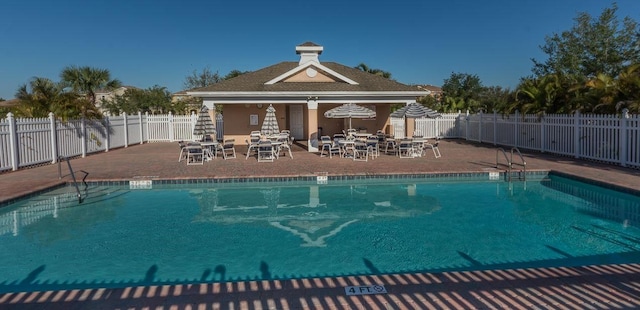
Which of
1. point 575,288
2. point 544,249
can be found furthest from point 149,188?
point 575,288

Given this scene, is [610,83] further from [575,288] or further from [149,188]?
[149,188]

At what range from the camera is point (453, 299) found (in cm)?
403

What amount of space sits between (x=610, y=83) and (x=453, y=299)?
14.2 metres

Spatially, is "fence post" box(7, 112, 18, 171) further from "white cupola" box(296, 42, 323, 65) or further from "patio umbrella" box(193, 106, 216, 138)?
→ "white cupola" box(296, 42, 323, 65)

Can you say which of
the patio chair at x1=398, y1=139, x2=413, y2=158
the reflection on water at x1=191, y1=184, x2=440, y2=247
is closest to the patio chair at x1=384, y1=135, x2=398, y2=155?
the patio chair at x1=398, y1=139, x2=413, y2=158

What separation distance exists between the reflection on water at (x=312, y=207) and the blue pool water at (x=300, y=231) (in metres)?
0.03

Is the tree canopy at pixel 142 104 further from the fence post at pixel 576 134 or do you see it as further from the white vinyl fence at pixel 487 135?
the fence post at pixel 576 134

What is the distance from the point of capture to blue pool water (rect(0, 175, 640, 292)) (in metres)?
6.03

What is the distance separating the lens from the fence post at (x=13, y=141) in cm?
1310

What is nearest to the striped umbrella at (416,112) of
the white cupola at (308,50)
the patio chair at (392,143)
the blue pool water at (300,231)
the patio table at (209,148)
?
the patio chair at (392,143)

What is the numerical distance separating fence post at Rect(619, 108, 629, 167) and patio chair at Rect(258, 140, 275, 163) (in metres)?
11.3

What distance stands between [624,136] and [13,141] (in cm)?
1874

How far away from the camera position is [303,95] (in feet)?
64.0

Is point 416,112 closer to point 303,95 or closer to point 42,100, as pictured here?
point 303,95
